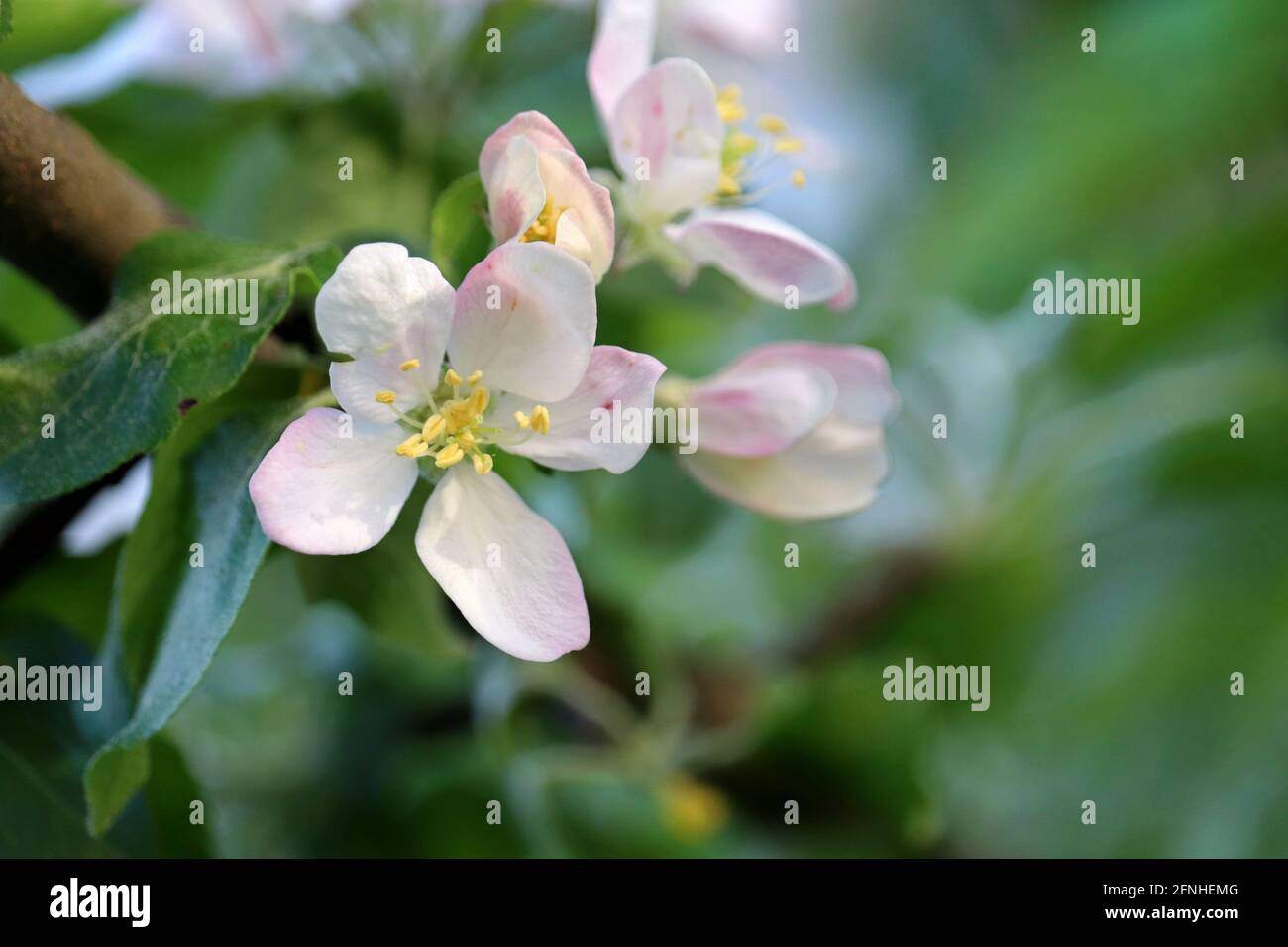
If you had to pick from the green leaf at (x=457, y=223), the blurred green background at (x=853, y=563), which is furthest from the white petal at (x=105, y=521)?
the green leaf at (x=457, y=223)

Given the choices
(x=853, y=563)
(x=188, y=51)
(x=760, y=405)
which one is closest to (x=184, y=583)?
(x=760, y=405)

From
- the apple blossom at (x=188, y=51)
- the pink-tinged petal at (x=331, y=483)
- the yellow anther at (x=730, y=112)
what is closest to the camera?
the pink-tinged petal at (x=331, y=483)

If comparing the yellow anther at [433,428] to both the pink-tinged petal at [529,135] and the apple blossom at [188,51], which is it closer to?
the pink-tinged petal at [529,135]

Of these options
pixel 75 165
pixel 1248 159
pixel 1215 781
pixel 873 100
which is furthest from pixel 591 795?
pixel 873 100

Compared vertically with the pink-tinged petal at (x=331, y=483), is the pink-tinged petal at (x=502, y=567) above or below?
below
